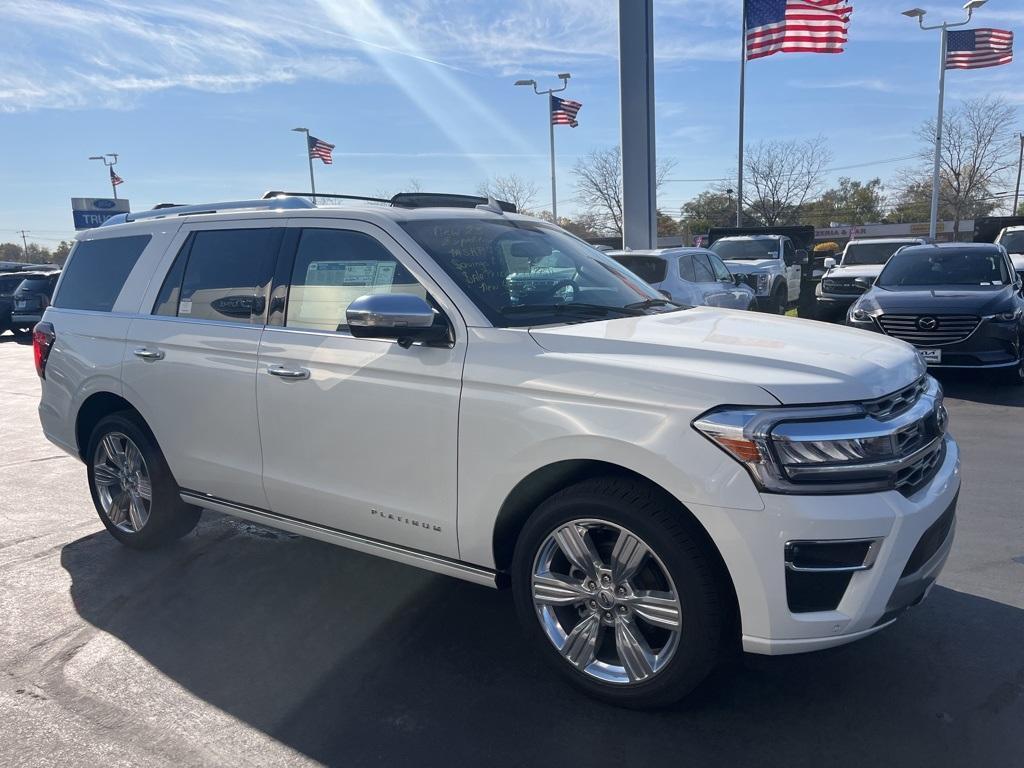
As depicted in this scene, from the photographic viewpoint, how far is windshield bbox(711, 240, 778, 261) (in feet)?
62.0

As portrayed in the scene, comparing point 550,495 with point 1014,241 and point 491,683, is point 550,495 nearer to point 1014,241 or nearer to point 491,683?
point 491,683

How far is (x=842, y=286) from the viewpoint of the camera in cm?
1421

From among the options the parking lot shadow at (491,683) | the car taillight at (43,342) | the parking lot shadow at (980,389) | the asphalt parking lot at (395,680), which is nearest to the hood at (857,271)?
the parking lot shadow at (980,389)

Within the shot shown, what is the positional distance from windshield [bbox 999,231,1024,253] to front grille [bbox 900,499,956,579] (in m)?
17.4

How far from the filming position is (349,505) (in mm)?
3689

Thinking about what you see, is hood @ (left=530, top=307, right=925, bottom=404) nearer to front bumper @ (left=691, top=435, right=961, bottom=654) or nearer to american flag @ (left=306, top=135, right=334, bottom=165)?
front bumper @ (left=691, top=435, right=961, bottom=654)

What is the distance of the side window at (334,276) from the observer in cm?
368

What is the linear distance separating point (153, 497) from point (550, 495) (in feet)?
8.93

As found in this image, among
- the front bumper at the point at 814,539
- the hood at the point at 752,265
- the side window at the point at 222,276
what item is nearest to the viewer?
the front bumper at the point at 814,539

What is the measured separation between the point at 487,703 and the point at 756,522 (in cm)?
129

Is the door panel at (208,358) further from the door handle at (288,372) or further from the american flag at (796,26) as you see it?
the american flag at (796,26)

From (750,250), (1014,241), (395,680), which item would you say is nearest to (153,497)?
(395,680)

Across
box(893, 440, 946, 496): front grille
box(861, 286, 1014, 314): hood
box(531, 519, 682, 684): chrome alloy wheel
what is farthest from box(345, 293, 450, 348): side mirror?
box(861, 286, 1014, 314): hood

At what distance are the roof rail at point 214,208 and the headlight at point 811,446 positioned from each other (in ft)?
8.51
